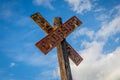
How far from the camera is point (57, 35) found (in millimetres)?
5727

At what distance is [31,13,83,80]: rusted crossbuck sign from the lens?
5387 mm

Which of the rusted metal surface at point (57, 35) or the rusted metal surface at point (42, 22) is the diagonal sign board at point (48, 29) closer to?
the rusted metal surface at point (42, 22)

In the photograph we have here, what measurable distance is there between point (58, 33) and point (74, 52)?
2.56 ft

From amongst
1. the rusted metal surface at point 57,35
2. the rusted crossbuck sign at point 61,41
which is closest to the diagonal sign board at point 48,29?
the rusted crossbuck sign at point 61,41

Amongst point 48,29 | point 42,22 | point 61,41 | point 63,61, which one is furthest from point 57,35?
point 63,61

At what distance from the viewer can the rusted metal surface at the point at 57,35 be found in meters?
5.32

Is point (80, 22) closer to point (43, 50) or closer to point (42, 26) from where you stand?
point (42, 26)

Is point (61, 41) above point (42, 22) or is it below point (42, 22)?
below

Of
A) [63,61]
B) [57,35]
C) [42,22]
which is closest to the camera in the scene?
[63,61]

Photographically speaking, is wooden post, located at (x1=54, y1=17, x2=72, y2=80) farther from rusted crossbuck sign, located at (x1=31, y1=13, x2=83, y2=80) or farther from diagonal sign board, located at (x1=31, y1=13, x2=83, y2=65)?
diagonal sign board, located at (x1=31, y1=13, x2=83, y2=65)

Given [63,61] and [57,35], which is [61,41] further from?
[63,61]

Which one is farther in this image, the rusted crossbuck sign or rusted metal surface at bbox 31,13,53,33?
rusted metal surface at bbox 31,13,53,33

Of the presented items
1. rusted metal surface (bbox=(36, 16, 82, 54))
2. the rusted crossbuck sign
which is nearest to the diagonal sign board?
the rusted crossbuck sign

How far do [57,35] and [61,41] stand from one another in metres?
0.21
